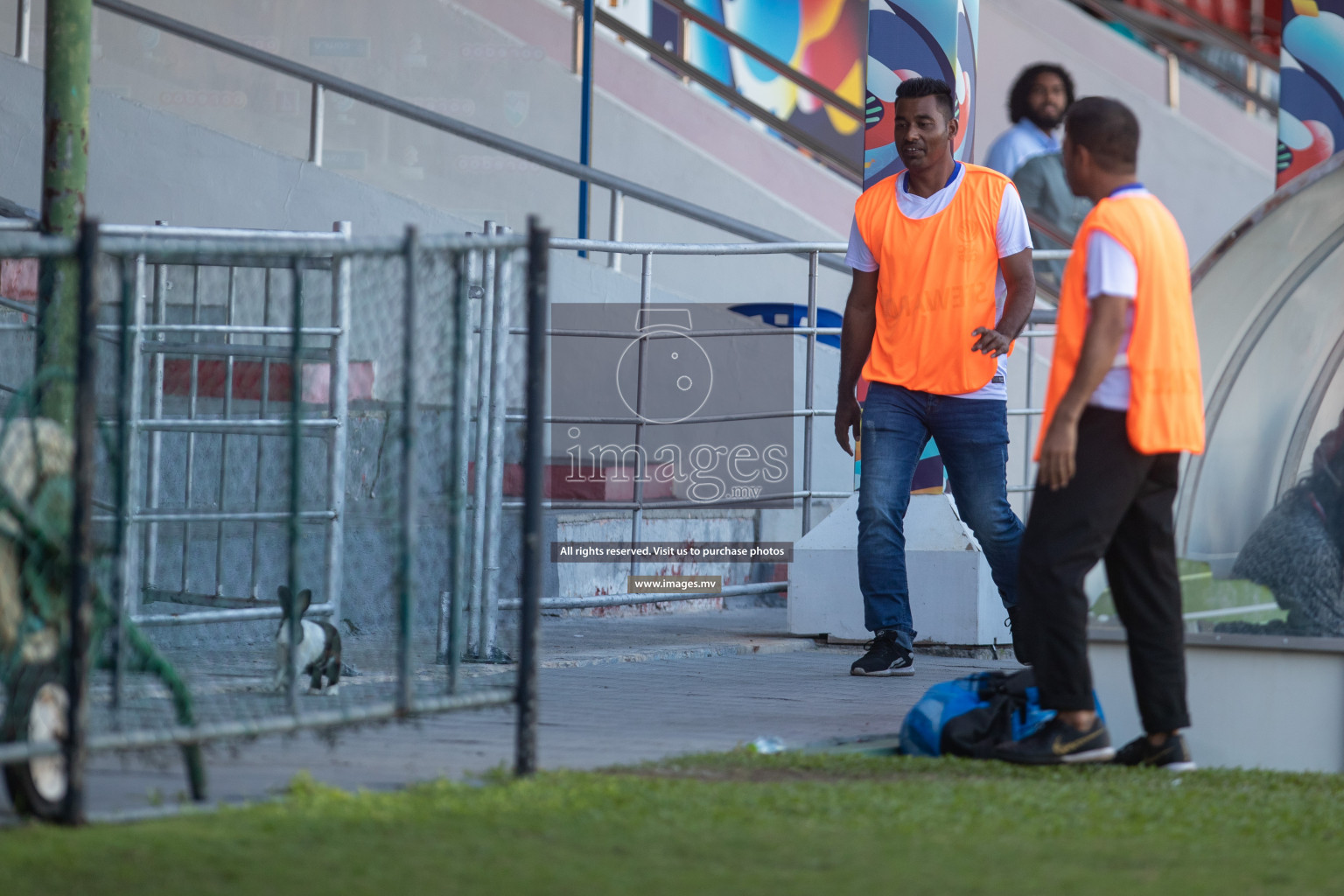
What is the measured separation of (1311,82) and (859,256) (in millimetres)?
3569

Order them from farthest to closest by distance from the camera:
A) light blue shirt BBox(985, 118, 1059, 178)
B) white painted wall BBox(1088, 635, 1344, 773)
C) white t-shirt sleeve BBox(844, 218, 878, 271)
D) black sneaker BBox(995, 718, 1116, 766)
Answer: light blue shirt BBox(985, 118, 1059, 178), white t-shirt sleeve BBox(844, 218, 878, 271), white painted wall BBox(1088, 635, 1344, 773), black sneaker BBox(995, 718, 1116, 766)

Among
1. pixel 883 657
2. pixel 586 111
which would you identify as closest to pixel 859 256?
pixel 883 657

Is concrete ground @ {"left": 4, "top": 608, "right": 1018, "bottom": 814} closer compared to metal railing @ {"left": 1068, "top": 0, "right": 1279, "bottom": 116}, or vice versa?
concrete ground @ {"left": 4, "top": 608, "right": 1018, "bottom": 814}

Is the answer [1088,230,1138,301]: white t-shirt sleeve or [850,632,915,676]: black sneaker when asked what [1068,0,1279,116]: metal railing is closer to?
[850,632,915,676]: black sneaker

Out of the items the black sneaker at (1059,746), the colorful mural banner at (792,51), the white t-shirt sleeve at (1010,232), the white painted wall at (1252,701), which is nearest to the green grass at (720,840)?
the black sneaker at (1059,746)

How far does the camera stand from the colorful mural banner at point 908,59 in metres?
7.51

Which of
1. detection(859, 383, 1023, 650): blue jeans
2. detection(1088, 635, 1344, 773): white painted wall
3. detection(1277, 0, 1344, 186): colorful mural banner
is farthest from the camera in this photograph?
detection(1277, 0, 1344, 186): colorful mural banner

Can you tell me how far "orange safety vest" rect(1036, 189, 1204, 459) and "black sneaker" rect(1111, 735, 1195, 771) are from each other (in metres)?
0.72

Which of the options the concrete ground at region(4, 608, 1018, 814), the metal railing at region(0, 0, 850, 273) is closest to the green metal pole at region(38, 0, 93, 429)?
the concrete ground at region(4, 608, 1018, 814)

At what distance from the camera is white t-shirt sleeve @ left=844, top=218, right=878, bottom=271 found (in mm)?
6188

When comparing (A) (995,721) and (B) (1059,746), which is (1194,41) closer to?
(A) (995,721)

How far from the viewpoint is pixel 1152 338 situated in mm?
4227

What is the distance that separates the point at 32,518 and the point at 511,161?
822cm

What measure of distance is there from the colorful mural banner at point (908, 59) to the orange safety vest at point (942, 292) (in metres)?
1.45
